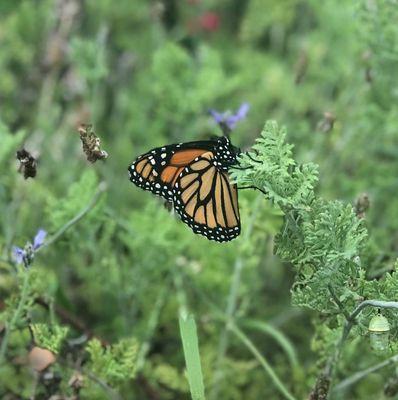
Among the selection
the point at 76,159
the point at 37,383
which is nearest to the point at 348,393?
the point at 37,383

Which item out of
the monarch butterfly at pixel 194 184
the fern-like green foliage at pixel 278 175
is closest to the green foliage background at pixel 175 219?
the fern-like green foliage at pixel 278 175

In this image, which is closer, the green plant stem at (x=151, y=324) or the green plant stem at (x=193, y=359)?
the green plant stem at (x=193, y=359)

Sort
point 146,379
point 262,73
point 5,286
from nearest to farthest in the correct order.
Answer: point 146,379 → point 5,286 → point 262,73

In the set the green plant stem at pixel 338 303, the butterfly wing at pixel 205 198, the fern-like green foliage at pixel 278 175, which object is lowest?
the green plant stem at pixel 338 303

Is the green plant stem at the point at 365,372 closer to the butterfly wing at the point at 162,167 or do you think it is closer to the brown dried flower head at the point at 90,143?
the butterfly wing at the point at 162,167

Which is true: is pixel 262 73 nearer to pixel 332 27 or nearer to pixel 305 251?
pixel 332 27

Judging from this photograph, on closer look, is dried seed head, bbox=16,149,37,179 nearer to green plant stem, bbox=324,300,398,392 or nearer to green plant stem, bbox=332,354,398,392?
green plant stem, bbox=324,300,398,392

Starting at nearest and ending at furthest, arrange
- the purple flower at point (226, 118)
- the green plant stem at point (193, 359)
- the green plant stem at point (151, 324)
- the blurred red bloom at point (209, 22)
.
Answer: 1. the green plant stem at point (193, 359)
2. the purple flower at point (226, 118)
3. the green plant stem at point (151, 324)
4. the blurred red bloom at point (209, 22)

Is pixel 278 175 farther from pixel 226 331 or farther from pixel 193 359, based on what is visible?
pixel 226 331
